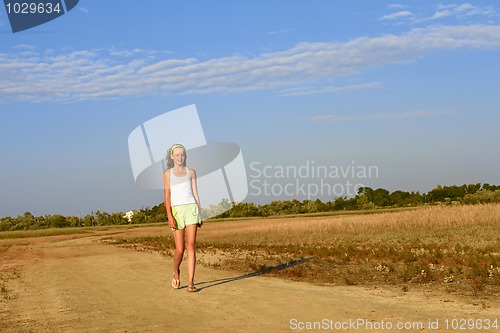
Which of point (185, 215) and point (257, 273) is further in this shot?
point (257, 273)

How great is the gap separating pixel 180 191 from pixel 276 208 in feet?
348

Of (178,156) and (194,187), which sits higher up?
(178,156)

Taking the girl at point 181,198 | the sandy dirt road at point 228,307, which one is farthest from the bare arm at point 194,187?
the sandy dirt road at point 228,307

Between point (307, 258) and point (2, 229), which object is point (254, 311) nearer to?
point (307, 258)

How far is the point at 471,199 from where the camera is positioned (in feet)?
209

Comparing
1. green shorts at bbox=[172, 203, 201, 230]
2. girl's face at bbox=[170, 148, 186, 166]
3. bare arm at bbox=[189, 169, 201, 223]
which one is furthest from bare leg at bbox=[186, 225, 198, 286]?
girl's face at bbox=[170, 148, 186, 166]

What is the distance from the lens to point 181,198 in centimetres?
1069

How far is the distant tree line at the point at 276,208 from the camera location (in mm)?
109375

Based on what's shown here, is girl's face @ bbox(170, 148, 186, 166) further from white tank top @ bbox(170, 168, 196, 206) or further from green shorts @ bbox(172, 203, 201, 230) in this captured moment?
green shorts @ bbox(172, 203, 201, 230)

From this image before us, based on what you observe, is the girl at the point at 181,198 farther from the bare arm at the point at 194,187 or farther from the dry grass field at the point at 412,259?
the dry grass field at the point at 412,259

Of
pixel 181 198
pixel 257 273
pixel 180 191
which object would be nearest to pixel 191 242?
pixel 181 198

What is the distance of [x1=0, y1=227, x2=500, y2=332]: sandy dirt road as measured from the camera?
7.53 m

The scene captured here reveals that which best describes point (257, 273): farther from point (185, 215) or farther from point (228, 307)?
point (228, 307)

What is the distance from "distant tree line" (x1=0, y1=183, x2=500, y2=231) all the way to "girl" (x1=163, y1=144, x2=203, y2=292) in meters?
95.0
